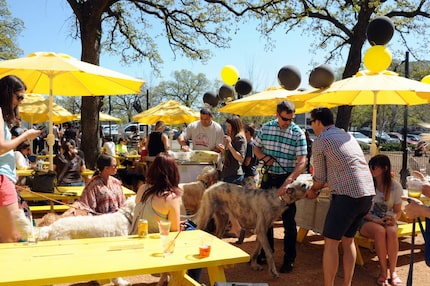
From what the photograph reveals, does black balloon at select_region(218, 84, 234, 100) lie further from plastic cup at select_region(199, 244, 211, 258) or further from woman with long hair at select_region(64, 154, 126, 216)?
plastic cup at select_region(199, 244, 211, 258)

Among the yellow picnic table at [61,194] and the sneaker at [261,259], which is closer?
the sneaker at [261,259]

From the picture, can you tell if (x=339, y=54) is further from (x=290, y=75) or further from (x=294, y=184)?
(x=294, y=184)

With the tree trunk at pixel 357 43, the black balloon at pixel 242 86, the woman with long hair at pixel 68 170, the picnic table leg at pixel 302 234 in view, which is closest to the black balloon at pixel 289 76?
the picnic table leg at pixel 302 234

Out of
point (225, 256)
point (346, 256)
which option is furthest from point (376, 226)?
point (225, 256)

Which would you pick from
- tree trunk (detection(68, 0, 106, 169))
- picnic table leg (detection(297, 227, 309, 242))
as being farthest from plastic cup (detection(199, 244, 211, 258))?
tree trunk (detection(68, 0, 106, 169))

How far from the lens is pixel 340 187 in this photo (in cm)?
379

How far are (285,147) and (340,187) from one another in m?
1.13

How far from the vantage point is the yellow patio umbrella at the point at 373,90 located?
192 inches

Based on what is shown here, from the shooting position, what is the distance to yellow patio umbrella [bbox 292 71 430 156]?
4.88 m

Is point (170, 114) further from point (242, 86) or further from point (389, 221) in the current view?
point (389, 221)

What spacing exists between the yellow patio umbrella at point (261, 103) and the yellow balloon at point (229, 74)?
1.47 metres

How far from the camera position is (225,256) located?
2.75 m

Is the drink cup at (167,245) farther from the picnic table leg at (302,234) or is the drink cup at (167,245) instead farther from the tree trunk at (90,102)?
the tree trunk at (90,102)

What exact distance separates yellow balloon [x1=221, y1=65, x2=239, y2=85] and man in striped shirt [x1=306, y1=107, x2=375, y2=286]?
19.8ft
